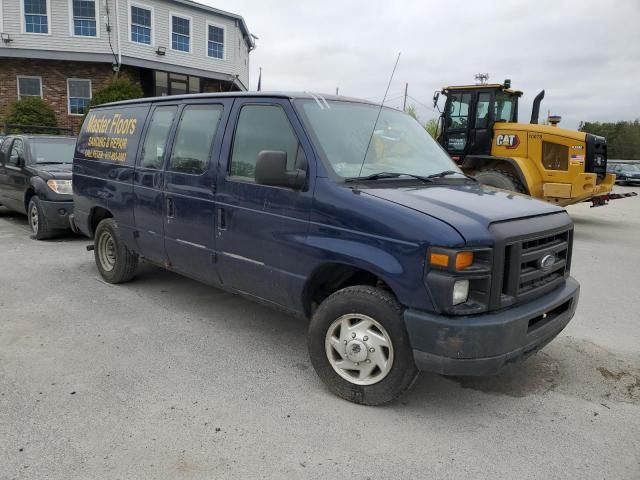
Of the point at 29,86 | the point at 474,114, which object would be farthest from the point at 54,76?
the point at 474,114

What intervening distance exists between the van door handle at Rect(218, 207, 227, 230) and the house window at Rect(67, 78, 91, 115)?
71.0ft

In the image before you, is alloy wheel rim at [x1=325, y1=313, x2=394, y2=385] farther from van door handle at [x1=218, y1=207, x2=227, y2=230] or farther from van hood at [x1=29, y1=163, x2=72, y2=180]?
van hood at [x1=29, y1=163, x2=72, y2=180]

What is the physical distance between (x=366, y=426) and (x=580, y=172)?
30.0ft

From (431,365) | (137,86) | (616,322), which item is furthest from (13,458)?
(137,86)

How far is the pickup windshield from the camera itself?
9.05 meters

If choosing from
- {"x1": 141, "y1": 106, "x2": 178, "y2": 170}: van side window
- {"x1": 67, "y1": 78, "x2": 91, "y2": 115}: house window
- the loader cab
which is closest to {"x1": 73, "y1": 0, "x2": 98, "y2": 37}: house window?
{"x1": 67, "y1": 78, "x2": 91, "y2": 115}: house window

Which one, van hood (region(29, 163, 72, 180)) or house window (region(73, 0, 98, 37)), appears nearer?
van hood (region(29, 163, 72, 180))

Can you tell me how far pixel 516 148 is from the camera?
436 inches

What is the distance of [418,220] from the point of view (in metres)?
3.08

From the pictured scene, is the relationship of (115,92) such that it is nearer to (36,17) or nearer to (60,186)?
(36,17)

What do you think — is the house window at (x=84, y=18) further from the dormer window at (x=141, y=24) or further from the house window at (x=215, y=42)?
the house window at (x=215, y=42)

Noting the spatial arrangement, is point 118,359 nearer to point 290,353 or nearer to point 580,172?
point 290,353

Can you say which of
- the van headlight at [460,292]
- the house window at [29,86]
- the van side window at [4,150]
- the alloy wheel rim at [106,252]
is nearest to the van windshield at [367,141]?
the van headlight at [460,292]

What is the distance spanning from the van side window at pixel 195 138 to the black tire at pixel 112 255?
146cm
